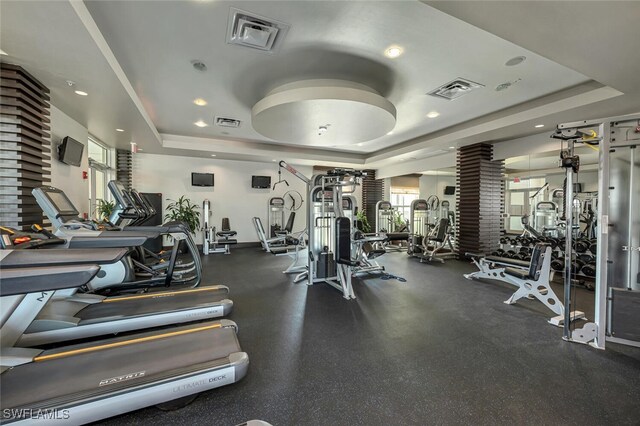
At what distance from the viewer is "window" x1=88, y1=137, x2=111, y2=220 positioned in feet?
18.7

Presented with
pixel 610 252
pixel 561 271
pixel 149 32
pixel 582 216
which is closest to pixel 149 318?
pixel 149 32

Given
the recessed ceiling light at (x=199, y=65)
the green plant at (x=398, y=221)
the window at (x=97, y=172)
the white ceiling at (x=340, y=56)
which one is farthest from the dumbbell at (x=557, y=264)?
the window at (x=97, y=172)

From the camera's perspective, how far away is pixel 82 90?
3.42 metres

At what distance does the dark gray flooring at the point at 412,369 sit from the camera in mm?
1690

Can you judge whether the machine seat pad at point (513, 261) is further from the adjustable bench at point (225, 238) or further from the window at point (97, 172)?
the window at point (97, 172)

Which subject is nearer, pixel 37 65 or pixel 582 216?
pixel 37 65

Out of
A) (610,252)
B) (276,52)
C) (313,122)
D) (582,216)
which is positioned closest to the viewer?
(610,252)

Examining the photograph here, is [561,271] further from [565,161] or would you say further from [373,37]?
[373,37]

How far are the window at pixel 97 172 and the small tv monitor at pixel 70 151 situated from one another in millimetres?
1328

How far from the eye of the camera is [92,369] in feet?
5.64

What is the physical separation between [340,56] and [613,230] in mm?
3590

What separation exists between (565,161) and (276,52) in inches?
130

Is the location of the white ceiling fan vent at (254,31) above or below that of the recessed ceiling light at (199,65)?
below

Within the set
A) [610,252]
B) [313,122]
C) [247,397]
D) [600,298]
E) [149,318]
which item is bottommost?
[247,397]
